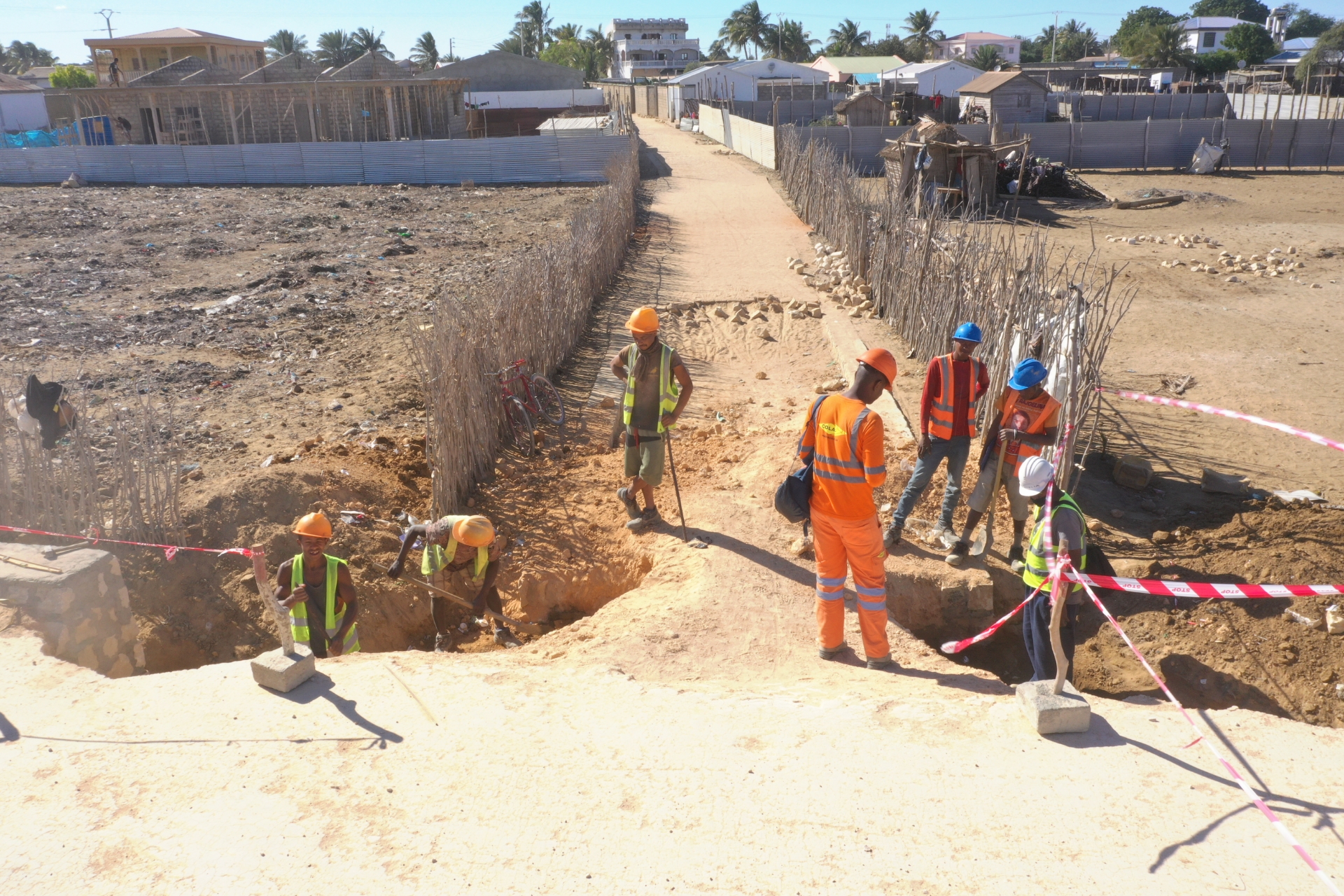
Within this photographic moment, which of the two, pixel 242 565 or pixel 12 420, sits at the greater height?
pixel 12 420

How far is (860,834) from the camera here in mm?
2869

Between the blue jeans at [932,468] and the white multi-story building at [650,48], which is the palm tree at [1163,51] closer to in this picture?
the white multi-story building at [650,48]

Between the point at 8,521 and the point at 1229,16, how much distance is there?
318 feet

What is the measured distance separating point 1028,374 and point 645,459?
2124mm

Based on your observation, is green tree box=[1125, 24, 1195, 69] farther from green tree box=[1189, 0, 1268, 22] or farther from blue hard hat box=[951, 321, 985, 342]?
blue hard hat box=[951, 321, 985, 342]

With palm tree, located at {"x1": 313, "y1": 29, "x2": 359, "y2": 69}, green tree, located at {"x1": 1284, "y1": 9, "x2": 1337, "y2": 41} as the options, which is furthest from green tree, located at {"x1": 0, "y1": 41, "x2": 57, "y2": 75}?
green tree, located at {"x1": 1284, "y1": 9, "x2": 1337, "y2": 41}

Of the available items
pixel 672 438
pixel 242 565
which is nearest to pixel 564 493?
pixel 672 438

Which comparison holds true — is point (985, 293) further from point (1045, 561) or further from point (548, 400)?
point (1045, 561)

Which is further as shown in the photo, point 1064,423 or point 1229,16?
point 1229,16

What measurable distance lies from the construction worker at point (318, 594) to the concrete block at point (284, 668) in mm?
550

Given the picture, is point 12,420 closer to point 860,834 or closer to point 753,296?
point 860,834

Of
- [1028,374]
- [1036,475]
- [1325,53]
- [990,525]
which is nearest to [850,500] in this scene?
[1036,475]

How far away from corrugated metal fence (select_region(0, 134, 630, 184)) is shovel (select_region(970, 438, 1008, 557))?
19554 mm

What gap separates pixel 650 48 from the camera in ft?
313
